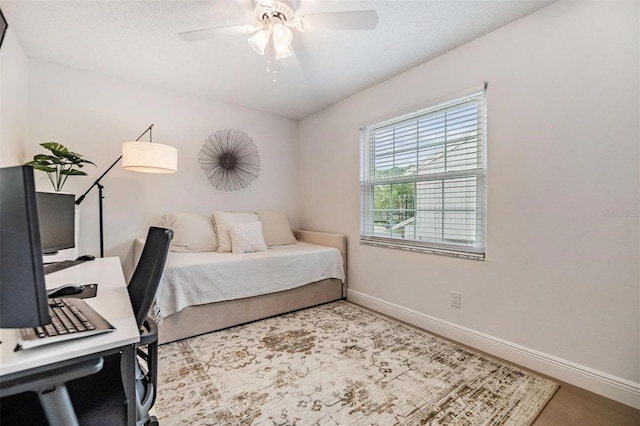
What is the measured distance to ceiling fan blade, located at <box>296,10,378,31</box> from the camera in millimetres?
1645

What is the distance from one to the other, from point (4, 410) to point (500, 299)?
258cm

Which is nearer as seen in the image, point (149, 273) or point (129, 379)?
point (129, 379)

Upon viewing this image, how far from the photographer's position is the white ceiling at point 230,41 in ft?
6.38

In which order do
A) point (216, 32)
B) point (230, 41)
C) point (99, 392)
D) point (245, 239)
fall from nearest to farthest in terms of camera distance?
point (99, 392)
point (216, 32)
point (230, 41)
point (245, 239)

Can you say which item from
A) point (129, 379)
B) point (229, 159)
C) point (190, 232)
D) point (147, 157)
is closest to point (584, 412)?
point (129, 379)

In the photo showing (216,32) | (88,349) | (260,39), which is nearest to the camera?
(88,349)

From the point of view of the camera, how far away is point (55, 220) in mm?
1915

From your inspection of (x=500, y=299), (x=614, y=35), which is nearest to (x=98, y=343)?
(x=500, y=299)

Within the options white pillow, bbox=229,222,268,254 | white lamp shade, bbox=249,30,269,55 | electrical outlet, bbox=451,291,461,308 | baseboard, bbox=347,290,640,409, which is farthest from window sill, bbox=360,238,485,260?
white lamp shade, bbox=249,30,269,55

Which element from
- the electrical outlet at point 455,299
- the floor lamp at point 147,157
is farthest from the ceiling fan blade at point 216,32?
the electrical outlet at point 455,299

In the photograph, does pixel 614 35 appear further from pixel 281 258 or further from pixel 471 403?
pixel 281 258

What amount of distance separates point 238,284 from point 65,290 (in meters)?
1.39

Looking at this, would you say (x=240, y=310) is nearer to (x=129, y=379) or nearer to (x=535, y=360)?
(x=129, y=379)

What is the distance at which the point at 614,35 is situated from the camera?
1.68m
